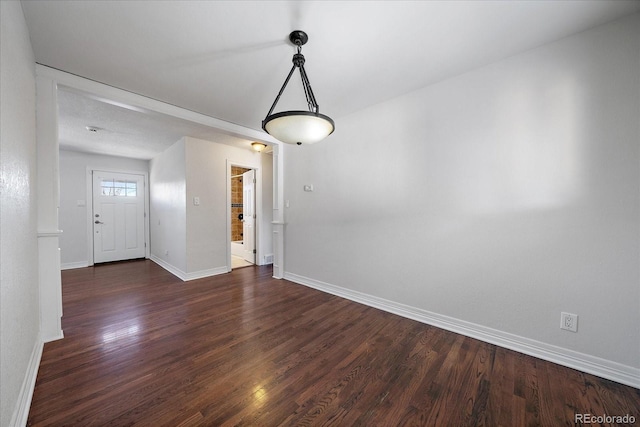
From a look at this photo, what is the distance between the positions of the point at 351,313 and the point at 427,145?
75.9 inches

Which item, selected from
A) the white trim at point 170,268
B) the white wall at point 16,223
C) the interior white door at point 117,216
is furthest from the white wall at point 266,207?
the white wall at point 16,223

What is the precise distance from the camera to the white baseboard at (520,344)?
1.62 metres

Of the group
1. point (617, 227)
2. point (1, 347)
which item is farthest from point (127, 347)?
point (617, 227)

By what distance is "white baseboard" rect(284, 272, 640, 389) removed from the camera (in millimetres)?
1617

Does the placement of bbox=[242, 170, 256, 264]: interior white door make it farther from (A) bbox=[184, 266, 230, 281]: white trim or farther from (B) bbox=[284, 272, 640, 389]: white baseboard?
(B) bbox=[284, 272, 640, 389]: white baseboard

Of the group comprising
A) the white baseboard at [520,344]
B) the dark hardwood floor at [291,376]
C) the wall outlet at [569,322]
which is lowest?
the dark hardwood floor at [291,376]

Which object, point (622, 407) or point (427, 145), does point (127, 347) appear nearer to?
point (427, 145)

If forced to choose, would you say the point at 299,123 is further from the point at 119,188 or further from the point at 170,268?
the point at 119,188

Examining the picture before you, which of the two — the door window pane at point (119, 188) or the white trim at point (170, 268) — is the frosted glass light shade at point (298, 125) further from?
the door window pane at point (119, 188)

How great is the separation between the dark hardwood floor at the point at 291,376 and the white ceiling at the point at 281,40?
2357 millimetres

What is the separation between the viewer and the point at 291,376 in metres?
1.66

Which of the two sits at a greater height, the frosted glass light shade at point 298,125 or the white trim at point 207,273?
the frosted glass light shade at point 298,125
